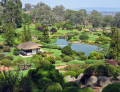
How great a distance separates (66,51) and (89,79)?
73.9ft

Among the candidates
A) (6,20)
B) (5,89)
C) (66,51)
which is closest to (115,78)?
(5,89)

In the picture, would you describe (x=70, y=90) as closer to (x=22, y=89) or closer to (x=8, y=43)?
(x=22, y=89)

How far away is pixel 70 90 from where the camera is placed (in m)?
8.16

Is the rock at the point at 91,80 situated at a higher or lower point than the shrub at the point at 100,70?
lower

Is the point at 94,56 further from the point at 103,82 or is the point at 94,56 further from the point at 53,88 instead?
the point at 53,88

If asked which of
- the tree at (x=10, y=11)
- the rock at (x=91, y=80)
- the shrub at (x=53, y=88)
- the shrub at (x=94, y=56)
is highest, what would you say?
the tree at (x=10, y=11)

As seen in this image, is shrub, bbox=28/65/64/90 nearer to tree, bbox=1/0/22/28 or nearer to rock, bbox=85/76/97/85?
rock, bbox=85/76/97/85

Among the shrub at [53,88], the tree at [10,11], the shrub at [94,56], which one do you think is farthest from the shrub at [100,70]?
the tree at [10,11]

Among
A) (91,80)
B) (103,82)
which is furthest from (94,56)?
(103,82)

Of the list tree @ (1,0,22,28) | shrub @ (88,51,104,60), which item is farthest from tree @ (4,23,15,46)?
shrub @ (88,51,104,60)

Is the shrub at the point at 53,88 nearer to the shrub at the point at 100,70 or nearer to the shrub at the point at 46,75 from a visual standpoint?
the shrub at the point at 46,75

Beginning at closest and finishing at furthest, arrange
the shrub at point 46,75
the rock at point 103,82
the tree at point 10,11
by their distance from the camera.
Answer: the rock at point 103,82 → the shrub at point 46,75 → the tree at point 10,11

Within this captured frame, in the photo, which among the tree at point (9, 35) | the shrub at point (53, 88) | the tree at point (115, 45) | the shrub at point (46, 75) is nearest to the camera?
the shrub at point (53, 88)

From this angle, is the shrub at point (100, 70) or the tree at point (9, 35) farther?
the tree at point (9, 35)
